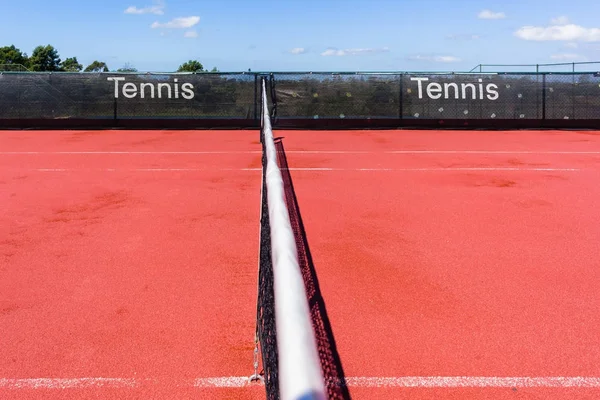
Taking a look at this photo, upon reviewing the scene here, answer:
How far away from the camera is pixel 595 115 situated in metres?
20.8

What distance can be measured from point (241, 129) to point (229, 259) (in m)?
14.7

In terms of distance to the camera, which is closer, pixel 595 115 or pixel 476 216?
pixel 476 216

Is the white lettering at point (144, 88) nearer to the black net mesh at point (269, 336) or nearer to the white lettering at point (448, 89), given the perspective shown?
the white lettering at point (448, 89)

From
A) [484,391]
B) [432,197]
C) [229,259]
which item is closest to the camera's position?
[484,391]

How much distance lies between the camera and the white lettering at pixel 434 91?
20969mm

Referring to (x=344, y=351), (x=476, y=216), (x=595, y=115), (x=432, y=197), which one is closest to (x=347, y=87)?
(x=595, y=115)

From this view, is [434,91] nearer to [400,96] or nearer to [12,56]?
[400,96]

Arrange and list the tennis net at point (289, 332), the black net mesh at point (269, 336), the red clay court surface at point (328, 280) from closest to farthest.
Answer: the tennis net at point (289, 332) → the black net mesh at point (269, 336) → the red clay court surface at point (328, 280)

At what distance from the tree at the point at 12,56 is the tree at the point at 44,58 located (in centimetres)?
92

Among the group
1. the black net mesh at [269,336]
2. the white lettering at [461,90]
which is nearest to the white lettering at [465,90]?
the white lettering at [461,90]

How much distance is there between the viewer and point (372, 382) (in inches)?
151

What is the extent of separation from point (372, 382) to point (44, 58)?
255 feet

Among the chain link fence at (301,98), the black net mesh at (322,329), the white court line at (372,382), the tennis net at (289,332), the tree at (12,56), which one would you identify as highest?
the tree at (12,56)

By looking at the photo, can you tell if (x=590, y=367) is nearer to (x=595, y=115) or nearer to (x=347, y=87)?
(x=347, y=87)
